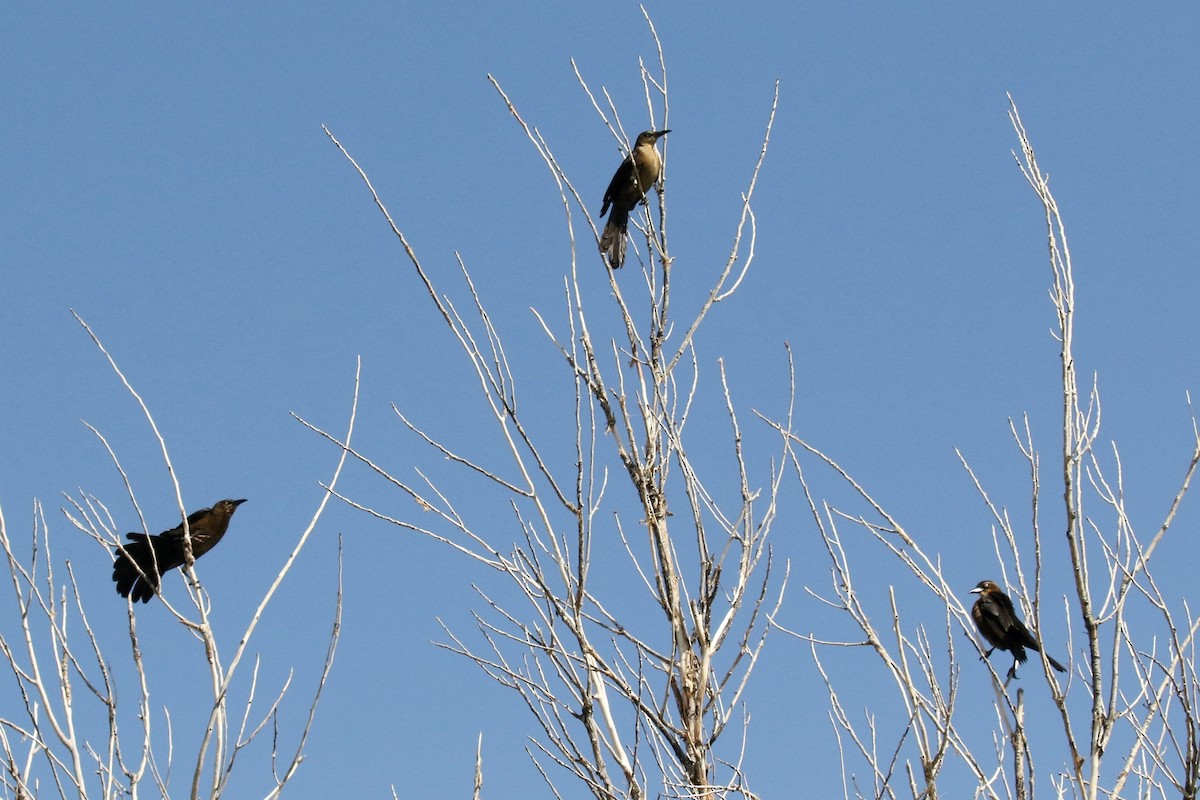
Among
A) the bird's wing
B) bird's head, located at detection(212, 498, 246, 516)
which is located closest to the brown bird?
the bird's wing

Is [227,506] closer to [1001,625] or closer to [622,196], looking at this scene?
[622,196]

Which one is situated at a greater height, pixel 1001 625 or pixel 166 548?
pixel 1001 625

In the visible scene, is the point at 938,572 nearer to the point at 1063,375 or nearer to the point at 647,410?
the point at 1063,375

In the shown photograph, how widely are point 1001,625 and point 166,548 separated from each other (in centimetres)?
347

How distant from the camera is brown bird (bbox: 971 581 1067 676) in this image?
5500mm

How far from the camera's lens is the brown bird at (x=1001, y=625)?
5500mm

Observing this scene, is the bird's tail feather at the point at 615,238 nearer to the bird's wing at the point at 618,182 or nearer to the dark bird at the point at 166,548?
the bird's wing at the point at 618,182

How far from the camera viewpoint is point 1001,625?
551cm

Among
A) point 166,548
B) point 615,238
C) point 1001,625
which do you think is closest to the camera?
point 1001,625

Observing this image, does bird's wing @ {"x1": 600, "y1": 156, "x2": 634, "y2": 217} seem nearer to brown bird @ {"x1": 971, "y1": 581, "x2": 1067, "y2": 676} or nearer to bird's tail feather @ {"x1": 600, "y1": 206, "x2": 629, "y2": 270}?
bird's tail feather @ {"x1": 600, "y1": 206, "x2": 629, "y2": 270}

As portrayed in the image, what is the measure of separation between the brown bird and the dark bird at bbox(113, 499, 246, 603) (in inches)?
121

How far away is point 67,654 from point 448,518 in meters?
1.03

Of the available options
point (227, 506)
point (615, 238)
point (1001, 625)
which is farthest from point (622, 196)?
point (1001, 625)

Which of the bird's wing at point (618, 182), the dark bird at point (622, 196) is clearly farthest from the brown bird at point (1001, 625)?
the bird's wing at point (618, 182)
